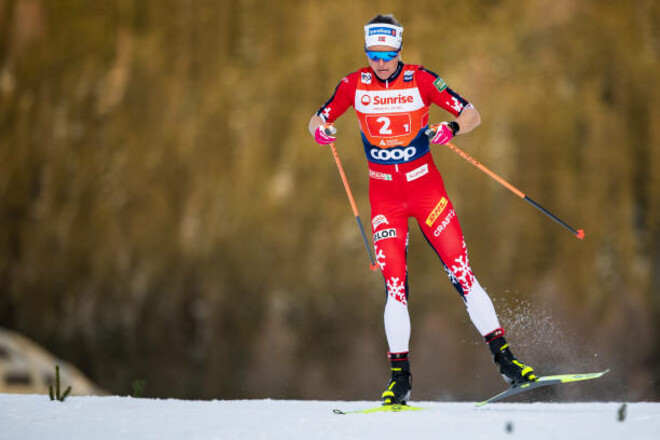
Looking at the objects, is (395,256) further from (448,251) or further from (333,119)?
(333,119)

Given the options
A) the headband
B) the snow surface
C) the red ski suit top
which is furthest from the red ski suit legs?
the headband

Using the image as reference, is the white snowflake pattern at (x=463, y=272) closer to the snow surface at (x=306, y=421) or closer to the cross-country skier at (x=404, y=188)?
the cross-country skier at (x=404, y=188)

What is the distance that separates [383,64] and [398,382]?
7.59ft

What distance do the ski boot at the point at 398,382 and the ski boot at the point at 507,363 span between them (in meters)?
0.64

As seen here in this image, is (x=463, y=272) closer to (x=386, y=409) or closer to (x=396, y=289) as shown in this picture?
(x=396, y=289)

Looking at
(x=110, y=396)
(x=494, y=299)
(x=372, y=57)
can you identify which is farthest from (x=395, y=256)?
(x=110, y=396)

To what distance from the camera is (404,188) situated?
5.86 meters

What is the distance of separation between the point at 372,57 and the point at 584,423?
2.88m

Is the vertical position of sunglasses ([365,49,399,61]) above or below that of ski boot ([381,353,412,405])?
above

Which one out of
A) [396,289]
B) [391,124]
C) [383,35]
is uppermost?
[383,35]

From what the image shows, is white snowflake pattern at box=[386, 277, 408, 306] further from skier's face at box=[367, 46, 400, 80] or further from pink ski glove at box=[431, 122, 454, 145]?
skier's face at box=[367, 46, 400, 80]

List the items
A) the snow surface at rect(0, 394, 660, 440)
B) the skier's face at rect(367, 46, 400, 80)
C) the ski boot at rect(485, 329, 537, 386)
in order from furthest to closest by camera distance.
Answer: the skier's face at rect(367, 46, 400, 80), the ski boot at rect(485, 329, 537, 386), the snow surface at rect(0, 394, 660, 440)

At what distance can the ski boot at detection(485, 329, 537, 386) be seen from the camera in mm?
5652

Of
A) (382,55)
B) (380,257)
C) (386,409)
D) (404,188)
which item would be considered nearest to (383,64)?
(382,55)
